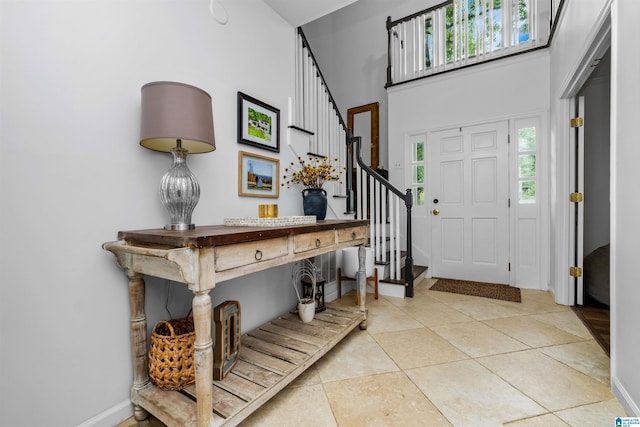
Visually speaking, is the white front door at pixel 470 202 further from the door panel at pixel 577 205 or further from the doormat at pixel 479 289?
the door panel at pixel 577 205

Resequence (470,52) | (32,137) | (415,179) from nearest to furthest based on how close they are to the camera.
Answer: (32,137), (470,52), (415,179)

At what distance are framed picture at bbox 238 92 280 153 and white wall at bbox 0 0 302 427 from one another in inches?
14.4

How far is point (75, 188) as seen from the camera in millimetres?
1198

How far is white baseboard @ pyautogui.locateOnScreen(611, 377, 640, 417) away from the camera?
126 cm

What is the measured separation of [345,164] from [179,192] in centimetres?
234

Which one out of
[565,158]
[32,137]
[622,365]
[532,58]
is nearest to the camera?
[32,137]

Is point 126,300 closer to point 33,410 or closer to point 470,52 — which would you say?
point 33,410

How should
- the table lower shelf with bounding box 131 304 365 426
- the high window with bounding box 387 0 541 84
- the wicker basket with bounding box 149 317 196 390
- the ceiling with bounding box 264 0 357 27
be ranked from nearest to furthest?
the table lower shelf with bounding box 131 304 365 426 → the wicker basket with bounding box 149 317 196 390 → the ceiling with bounding box 264 0 357 27 → the high window with bounding box 387 0 541 84

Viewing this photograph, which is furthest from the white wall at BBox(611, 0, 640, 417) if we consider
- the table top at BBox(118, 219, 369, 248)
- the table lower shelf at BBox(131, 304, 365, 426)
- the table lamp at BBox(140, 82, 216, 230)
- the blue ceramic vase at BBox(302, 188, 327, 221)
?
the table lamp at BBox(140, 82, 216, 230)

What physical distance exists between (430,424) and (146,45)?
2.24 meters

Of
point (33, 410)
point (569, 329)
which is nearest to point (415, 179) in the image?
point (569, 329)

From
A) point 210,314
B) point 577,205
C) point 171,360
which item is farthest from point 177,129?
point 577,205

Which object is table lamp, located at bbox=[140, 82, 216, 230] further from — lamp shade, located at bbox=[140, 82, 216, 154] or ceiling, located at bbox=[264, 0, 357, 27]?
ceiling, located at bbox=[264, 0, 357, 27]

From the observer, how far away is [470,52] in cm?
371
